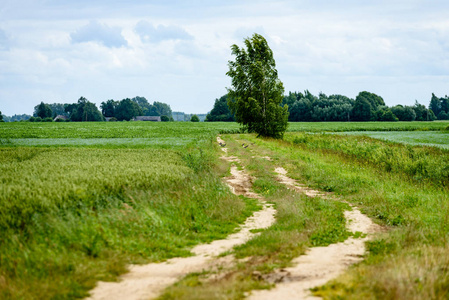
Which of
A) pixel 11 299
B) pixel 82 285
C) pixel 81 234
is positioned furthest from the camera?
pixel 81 234

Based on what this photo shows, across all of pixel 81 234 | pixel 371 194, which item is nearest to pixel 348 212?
pixel 371 194

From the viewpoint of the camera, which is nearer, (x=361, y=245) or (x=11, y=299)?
(x=11, y=299)

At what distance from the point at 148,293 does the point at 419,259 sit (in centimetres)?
524

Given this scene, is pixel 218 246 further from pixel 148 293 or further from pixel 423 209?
pixel 423 209

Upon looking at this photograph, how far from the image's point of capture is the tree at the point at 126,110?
181 metres

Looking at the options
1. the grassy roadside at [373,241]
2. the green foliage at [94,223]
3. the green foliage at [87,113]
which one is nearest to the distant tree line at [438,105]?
the green foliage at [87,113]

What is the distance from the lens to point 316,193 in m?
18.1

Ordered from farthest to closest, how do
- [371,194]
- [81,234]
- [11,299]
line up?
1. [371,194]
2. [81,234]
3. [11,299]

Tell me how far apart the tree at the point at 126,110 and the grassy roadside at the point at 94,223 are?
168421 millimetres

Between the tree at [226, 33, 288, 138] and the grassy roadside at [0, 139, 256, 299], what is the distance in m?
34.5

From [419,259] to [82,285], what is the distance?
6.54m

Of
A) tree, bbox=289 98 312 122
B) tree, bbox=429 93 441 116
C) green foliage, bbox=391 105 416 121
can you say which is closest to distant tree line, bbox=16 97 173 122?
tree, bbox=289 98 312 122

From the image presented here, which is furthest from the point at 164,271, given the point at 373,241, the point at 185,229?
the point at 373,241

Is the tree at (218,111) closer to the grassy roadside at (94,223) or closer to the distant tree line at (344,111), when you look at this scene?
the distant tree line at (344,111)
